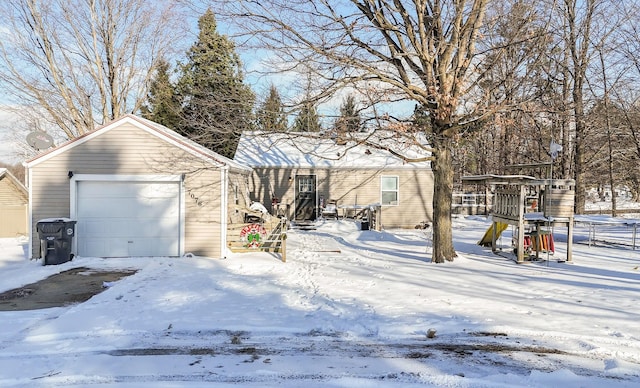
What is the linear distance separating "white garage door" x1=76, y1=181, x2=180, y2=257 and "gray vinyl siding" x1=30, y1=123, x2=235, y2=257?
0.33 meters

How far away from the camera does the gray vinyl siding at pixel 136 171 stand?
1073cm

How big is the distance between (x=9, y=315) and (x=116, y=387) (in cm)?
348

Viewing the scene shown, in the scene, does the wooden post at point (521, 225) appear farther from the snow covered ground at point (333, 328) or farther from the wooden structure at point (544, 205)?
the snow covered ground at point (333, 328)

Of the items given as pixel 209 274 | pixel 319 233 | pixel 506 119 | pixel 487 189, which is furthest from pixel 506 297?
pixel 487 189

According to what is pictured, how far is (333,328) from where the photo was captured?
5.65 m

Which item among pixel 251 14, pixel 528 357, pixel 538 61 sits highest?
pixel 251 14

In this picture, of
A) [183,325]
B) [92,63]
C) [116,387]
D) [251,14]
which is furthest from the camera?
[92,63]

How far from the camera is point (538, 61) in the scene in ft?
32.4

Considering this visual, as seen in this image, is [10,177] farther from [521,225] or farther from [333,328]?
[521,225]

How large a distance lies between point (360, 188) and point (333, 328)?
43.8 feet

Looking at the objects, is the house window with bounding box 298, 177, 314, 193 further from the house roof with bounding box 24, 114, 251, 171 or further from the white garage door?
the white garage door

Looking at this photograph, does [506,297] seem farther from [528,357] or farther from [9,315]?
[9,315]

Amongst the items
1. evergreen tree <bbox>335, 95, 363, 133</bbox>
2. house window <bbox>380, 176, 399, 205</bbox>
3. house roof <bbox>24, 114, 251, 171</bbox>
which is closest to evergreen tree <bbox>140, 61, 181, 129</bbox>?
house window <bbox>380, 176, 399, 205</bbox>

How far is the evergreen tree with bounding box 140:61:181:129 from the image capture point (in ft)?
83.4
